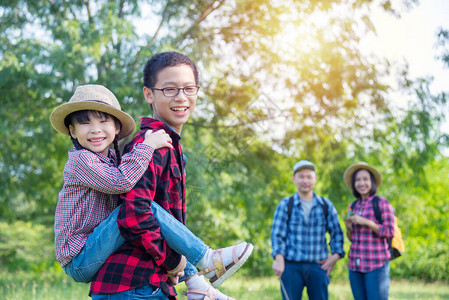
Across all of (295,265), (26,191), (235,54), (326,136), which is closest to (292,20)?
(235,54)

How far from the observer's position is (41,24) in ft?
24.8

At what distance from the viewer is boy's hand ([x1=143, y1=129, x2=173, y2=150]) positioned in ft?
6.32

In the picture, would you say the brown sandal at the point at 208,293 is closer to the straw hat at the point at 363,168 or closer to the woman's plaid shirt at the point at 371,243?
the woman's plaid shirt at the point at 371,243

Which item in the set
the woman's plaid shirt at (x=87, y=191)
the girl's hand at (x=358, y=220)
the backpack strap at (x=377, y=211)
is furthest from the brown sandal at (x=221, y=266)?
the backpack strap at (x=377, y=211)

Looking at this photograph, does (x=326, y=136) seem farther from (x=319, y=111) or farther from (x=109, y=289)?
(x=109, y=289)

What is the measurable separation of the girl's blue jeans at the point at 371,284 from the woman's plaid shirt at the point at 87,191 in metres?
3.22

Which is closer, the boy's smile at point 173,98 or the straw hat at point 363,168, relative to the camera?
the boy's smile at point 173,98

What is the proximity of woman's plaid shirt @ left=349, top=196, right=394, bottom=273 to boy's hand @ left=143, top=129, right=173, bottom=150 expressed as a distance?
3.16 metres

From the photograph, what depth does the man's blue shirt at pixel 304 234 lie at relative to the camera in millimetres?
4489

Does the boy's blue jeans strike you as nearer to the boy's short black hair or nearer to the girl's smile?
the girl's smile

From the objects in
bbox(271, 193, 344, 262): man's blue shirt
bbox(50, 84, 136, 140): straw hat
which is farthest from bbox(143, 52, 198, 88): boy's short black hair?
bbox(271, 193, 344, 262): man's blue shirt

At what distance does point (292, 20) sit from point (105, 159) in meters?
6.64

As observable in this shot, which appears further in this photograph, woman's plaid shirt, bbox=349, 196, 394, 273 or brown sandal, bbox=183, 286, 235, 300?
woman's plaid shirt, bbox=349, 196, 394, 273

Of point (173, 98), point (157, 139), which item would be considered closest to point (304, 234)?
point (173, 98)
